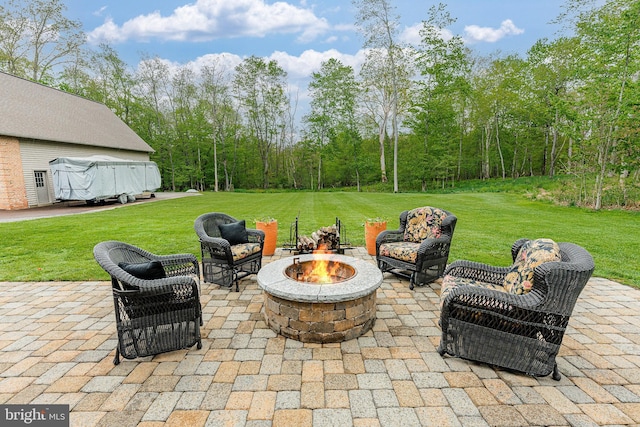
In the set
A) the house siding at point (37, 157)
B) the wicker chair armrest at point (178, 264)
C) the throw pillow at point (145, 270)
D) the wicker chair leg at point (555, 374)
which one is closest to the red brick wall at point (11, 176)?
the house siding at point (37, 157)

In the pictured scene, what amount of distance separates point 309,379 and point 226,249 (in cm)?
221

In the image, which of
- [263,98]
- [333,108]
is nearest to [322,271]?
[333,108]

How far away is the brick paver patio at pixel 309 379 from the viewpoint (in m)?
2.00

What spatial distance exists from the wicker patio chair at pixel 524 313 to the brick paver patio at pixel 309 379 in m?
0.15

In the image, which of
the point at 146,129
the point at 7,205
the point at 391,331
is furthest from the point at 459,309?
the point at 146,129

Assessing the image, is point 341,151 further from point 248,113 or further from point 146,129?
point 146,129

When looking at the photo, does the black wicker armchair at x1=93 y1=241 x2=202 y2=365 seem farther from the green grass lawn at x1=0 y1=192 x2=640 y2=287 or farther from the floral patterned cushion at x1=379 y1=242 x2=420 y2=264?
the floral patterned cushion at x1=379 y1=242 x2=420 y2=264

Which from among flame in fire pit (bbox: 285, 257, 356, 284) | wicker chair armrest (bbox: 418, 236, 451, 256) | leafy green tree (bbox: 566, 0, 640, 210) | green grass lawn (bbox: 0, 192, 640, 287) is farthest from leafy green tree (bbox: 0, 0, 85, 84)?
leafy green tree (bbox: 566, 0, 640, 210)

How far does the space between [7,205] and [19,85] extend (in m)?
7.14

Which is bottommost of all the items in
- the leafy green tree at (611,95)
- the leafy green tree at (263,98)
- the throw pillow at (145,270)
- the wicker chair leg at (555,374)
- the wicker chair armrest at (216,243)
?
the wicker chair leg at (555,374)

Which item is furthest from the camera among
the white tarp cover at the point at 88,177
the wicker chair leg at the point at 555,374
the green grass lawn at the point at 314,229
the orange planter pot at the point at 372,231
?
the white tarp cover at the point at 88,177

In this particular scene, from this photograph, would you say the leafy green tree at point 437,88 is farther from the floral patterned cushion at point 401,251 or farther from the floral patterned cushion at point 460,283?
the floral patterned cushion at point 460,283

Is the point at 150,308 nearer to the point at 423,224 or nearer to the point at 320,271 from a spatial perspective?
the point at 320,271

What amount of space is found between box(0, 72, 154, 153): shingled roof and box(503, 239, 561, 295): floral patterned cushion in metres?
18.3
